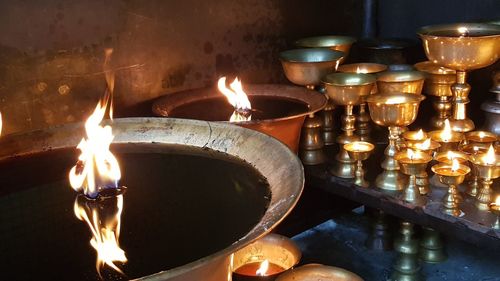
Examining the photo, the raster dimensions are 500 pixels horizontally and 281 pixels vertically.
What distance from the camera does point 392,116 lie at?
2.67 metres

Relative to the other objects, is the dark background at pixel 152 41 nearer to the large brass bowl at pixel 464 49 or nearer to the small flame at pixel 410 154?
the large brass bowl at pixel 464 49

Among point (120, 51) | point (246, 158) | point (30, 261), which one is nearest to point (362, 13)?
point (120, 51)

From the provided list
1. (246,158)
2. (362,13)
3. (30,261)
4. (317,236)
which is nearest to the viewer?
(30,261)

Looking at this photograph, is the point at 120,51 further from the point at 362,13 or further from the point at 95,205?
the point at 362,13

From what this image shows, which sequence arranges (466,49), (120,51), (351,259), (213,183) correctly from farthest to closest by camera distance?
(351,259) → (120,51) → (466,49) → (213,183)

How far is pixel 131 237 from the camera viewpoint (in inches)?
54.7

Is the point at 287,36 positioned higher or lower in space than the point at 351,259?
higher

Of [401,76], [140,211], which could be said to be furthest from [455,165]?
[140,211]

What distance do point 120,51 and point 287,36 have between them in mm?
1215

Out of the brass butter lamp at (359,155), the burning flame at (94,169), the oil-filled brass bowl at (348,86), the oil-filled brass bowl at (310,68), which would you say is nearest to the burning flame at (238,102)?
the oil-filled brass bowl at (310,68)

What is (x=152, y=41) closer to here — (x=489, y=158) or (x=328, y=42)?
(x=328, y=42)

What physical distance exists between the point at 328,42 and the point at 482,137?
1090mm

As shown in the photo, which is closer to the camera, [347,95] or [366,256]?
[347,95]

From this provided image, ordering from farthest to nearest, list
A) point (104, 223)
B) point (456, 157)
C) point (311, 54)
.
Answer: point (311, 54) < point (456, 157) < point (104, 223)
